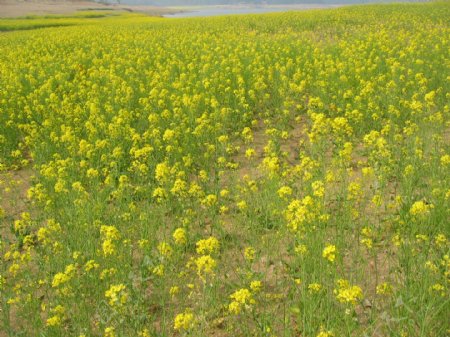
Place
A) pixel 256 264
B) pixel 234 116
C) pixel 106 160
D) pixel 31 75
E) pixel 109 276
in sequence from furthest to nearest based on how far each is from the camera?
1. pixel 31 75
2. pixel 234 116
3. pixel 106 160
4. pixel 256 264
5. pixel 109 276

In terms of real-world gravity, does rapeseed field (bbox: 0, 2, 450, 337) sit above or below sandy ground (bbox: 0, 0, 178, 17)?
below

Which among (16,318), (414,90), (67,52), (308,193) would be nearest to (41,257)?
(16,318)

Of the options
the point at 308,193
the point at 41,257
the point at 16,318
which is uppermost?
the point at 308,193

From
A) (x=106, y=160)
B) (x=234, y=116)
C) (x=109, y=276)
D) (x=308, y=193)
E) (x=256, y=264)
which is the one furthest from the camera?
(x=234, y=116)

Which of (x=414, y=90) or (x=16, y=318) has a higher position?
(x=414, y=90)

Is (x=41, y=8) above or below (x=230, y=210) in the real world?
above

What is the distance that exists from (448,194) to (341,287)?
2049 mm

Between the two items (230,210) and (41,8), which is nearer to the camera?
(230,210)

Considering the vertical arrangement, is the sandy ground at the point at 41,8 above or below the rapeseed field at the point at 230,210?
above

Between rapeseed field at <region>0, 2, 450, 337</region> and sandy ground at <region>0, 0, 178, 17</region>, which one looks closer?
rapeseed field at <region>0, 2, 450, 337</region>

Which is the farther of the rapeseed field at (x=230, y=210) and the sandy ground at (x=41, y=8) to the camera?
the sandy ground at (x=41, y=8)

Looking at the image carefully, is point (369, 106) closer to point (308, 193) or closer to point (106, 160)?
point (308, 193)

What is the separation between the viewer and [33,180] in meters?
7.21

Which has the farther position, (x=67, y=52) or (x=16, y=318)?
(x=67, y=52)
